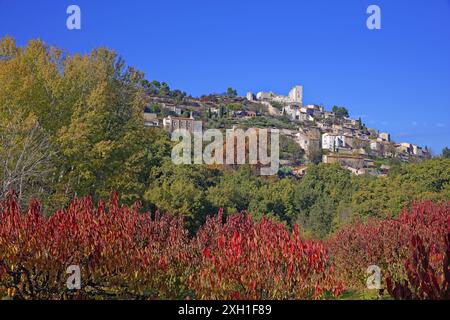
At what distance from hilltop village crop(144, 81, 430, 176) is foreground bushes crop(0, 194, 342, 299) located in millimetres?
65757

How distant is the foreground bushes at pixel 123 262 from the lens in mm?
5879

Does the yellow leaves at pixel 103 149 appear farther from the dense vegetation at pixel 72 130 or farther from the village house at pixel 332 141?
the village house at pixel 332 141

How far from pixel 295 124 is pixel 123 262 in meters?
115

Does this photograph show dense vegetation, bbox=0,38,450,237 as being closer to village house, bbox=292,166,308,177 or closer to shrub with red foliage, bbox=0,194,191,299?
shrub with red foliage, bbox=0,194,191,299

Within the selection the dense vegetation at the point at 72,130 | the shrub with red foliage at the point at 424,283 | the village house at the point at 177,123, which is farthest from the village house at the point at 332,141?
the shrub with red foliage at the point at 424,283

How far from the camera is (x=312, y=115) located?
149m

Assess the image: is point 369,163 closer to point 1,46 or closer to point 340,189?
point 340,189

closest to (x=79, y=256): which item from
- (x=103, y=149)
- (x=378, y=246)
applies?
(x=378, y=246)

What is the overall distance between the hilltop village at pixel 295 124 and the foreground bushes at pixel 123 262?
65757mm

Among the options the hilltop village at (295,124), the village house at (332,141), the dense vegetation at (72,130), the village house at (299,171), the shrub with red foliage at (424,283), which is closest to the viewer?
the shrub with red foliage at (424,283)

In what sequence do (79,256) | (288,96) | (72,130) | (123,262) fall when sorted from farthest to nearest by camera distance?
(288,96)
(72,130)
(123,262)
(79,256)

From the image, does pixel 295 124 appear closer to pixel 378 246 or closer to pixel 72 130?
pixel 72 130

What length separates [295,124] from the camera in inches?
4722

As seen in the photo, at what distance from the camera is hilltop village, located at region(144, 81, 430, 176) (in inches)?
3394
